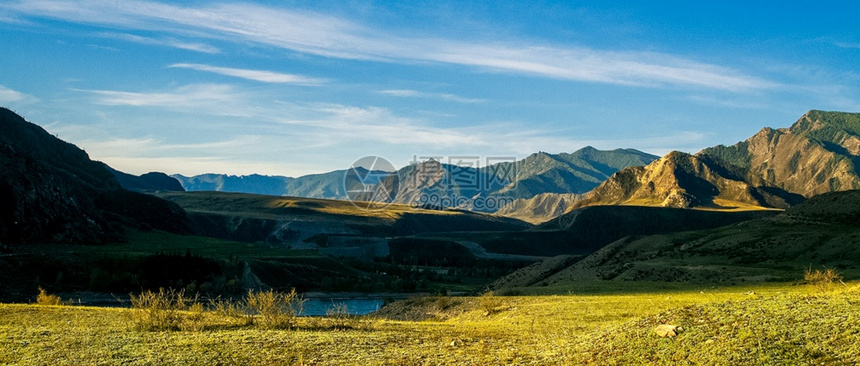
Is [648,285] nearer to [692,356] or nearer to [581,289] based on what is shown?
[581,289]

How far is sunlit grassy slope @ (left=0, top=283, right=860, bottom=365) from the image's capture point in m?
14.6

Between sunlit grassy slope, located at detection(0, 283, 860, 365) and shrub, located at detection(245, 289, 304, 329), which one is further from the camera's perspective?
shrub, located at detection(245, 289, 304, 329)

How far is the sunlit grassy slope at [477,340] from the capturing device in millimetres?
14609

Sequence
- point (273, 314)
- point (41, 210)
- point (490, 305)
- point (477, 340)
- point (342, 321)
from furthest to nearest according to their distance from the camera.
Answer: point (41, 210), point (490, 305), point (342, 321), point (273, 314), point (477, 340)

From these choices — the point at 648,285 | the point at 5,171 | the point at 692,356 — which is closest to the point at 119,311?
the point at 692,356

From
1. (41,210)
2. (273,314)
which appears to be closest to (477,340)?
(273,314)

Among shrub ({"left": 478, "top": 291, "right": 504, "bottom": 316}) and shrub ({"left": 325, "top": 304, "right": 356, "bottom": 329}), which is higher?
shrub ({"left": 325, "top": 304, "right": 356, "bottom": 329})

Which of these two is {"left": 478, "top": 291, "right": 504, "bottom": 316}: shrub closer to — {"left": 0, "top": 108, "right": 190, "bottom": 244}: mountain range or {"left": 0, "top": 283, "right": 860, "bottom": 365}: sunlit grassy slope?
{"left": 0, "top": 283, "right": 860, "bottom": 365}: sunlit grassy slope

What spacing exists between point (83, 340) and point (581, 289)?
33270 mm

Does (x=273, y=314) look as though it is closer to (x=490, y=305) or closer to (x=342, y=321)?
(x=342, y=321)

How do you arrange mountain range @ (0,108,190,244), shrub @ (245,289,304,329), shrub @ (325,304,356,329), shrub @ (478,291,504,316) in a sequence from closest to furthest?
shrub @ (245,289,304,329)
shrub @ (325,304,356,329)
shrub @ (478,291,504,316)
mountain range @ (0,108,190,244)

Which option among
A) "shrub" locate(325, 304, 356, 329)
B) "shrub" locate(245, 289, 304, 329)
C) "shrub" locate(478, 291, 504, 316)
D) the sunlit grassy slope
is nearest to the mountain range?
"shrub" locate(478, 291, 504, 316)

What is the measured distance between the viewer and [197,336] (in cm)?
2036

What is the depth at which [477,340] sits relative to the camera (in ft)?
69.5
